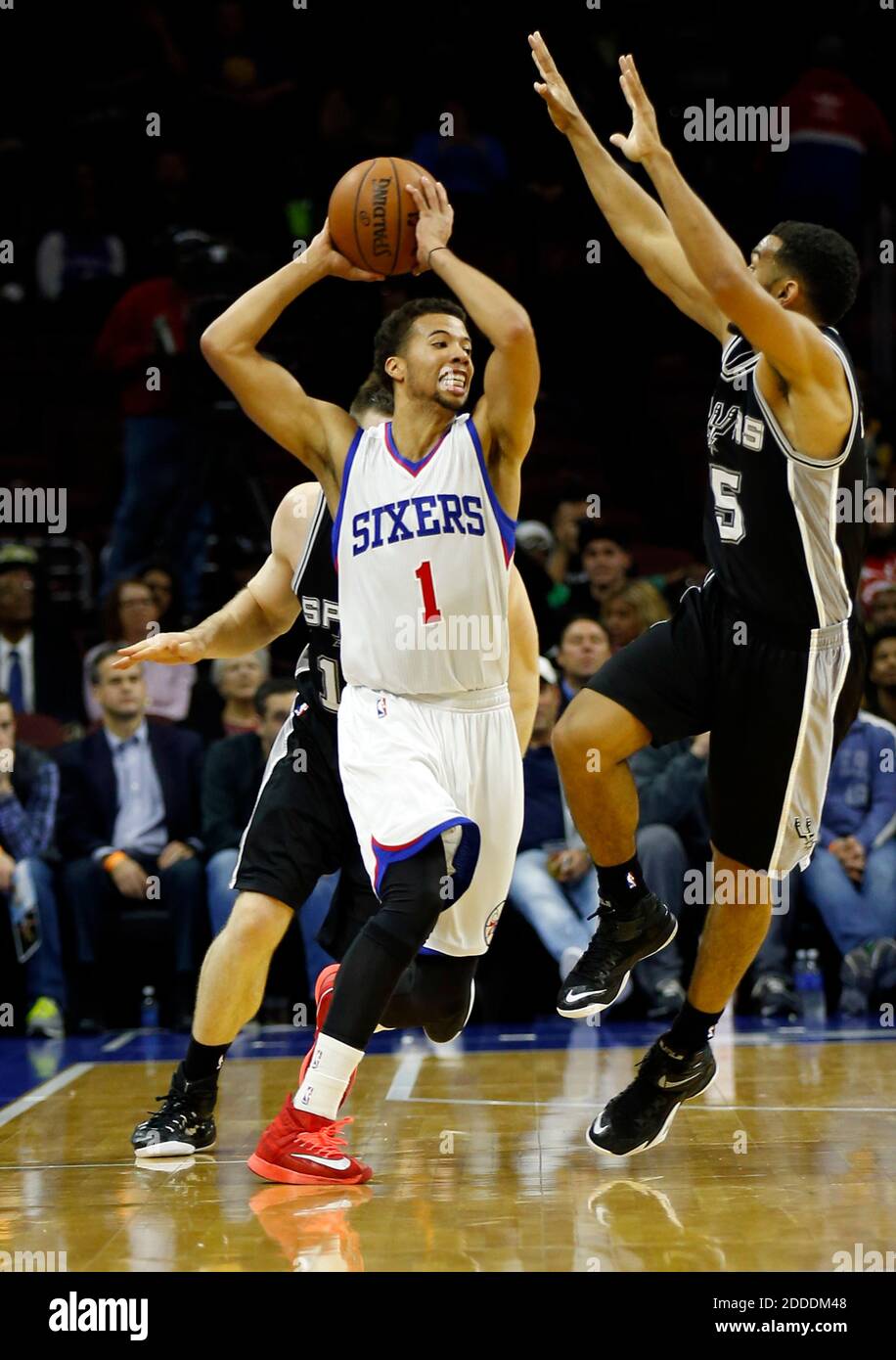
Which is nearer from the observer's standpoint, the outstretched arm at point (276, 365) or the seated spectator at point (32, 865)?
the outstretched arm at point (276, 365)

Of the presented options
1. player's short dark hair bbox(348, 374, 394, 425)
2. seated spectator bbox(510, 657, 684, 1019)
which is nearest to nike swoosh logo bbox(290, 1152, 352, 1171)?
player's short dark hair bbox(348, 374, 394, 425)

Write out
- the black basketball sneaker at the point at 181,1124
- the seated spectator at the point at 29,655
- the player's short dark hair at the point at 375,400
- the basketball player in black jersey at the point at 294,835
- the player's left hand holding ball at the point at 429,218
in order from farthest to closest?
the seated spectator at the point at 29,655 → the player's short dark hair at the point at 375,400 → the black basketball sneaker at the point at 181,1124 → the basketball player in black jersey at the point at 294,835 → the player's left hand holding ball at the point at 429,218

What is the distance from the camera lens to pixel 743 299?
4.49 meters

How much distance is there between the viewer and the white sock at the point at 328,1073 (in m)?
4.72

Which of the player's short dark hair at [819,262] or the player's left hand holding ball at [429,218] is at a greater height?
the player's left hand holding ball at [429,218]

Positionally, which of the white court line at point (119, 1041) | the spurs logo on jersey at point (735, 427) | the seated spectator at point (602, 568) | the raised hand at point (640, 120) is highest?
the raised hand at point (640, 120)

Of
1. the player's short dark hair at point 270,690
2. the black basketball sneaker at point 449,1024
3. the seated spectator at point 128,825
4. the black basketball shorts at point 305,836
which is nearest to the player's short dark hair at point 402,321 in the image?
the black basketball shorts at point 305,836

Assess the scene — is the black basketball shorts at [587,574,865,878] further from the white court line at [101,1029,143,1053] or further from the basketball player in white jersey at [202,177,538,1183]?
the white court line at [101,1029,143,1053]

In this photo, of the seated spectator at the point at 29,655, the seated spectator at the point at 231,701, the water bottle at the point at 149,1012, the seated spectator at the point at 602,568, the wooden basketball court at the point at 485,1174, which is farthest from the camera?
the seated spectator at the point at 602,568

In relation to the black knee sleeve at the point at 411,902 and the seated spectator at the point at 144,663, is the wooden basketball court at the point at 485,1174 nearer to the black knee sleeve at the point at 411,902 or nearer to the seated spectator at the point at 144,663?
the black knee sleeve at the point at 411,902

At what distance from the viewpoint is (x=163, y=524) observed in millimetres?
11195

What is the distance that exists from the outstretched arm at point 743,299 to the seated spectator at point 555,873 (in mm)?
4091

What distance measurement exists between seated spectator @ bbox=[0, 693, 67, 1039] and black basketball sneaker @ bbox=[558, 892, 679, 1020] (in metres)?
4.10

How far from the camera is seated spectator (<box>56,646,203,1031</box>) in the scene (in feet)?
28.4
